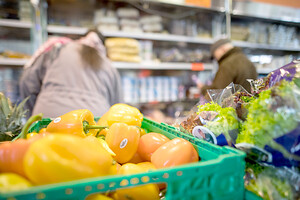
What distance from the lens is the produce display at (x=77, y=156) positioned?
20.7 inches

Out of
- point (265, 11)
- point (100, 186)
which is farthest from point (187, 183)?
point (265, 11)

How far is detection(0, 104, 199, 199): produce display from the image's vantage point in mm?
527

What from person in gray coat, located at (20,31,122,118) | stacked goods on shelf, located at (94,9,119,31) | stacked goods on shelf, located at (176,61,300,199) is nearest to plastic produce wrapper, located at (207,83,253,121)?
stacked goods on shelf, located at (176,61,300,199)

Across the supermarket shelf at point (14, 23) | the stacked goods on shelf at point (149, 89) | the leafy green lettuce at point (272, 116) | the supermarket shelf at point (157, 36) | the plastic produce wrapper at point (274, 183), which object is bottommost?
the stacked goods on shelf at point (149, 89)

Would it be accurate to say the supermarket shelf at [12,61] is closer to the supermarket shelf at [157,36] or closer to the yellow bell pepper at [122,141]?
the supermarket shelf at [157,36]

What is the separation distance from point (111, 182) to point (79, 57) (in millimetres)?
1729

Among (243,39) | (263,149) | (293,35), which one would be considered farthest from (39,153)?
(293,35)

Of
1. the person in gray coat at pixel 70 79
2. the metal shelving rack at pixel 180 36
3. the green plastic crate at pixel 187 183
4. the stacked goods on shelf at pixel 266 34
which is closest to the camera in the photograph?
the green plastic crate at pixel 187 183

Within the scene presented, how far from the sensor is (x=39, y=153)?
532 millimetres

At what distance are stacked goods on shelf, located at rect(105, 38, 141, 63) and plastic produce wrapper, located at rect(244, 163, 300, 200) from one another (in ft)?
8.72

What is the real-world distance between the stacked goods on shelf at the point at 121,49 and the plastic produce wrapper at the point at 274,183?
8.72 feet

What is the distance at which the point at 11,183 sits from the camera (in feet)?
1.66

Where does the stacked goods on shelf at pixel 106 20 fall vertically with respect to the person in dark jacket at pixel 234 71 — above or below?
above

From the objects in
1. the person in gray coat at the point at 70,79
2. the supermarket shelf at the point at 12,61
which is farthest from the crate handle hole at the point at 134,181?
the supermarket shelf at the point at 12,61
